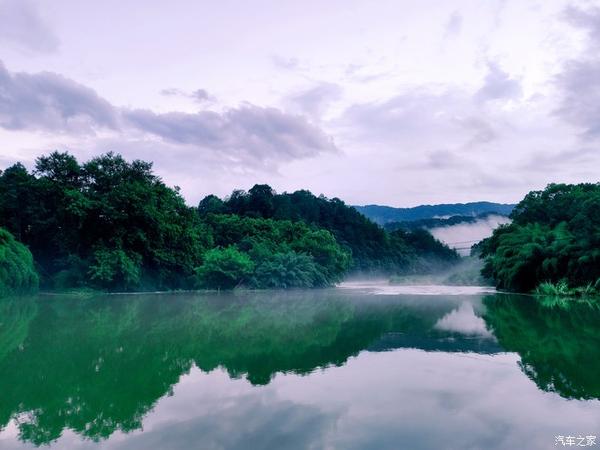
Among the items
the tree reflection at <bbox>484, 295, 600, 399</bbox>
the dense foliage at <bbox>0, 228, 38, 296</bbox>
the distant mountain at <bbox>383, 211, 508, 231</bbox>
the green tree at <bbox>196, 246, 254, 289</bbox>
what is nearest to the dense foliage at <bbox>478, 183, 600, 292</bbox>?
the tree reflection at <bbox>484, 295, 600, 399</bbox>

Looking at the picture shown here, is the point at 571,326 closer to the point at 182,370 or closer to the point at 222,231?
the point at 182,370

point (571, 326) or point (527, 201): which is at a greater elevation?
point (527, 201)

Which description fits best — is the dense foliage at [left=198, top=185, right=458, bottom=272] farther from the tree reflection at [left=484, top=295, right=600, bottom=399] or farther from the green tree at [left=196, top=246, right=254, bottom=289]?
the tree reflection at [left=484, top=295, right=600, bottom=399]

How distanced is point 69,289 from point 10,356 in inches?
730

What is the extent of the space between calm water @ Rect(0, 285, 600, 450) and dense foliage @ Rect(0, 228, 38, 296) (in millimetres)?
10707

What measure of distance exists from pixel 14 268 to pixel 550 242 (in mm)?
21459

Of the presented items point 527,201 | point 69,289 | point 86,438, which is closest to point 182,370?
point 86,438

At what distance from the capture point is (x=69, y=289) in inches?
976

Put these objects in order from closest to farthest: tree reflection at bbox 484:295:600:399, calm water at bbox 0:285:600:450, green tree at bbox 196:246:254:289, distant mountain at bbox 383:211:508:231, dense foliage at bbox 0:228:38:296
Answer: calm water at bbox 0:285:600:450
tree reflection at bbox 484:295:600:399
dense foliage at bbox 0:228:38:296
green tree at bbox 196:246:254:289
distant mountain at bbox 383:211:508:231

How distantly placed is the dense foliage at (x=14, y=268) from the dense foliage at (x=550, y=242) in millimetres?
19930

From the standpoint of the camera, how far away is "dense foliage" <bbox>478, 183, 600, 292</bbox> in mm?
20125

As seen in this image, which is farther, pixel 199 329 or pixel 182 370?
pixel 199 329

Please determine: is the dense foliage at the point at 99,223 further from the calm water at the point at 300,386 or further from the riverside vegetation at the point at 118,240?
the calm water at the point at 300,386

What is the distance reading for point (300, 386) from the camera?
570 centimetres
